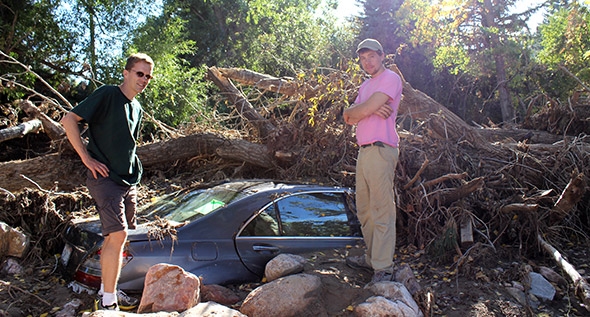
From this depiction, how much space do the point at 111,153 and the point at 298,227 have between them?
1857 mm

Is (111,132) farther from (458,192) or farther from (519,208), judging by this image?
(519,208)

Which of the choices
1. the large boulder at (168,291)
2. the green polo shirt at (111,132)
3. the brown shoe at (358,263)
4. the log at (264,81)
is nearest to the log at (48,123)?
the log at (264,81)

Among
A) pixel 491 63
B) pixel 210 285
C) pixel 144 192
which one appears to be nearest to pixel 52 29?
pixel 144 192

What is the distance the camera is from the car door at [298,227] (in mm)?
4309

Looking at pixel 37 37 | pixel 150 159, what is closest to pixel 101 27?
pixel 37 37

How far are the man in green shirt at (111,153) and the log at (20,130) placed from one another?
597 cm

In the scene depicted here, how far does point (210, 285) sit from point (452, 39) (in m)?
16.1

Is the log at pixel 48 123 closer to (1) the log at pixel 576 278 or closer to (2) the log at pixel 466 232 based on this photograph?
(2) the log at pixel 466 232

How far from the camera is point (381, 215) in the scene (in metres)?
4.17

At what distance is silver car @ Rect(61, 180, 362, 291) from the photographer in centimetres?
396

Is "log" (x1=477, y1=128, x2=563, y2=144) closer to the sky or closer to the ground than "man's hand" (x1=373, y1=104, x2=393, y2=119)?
closer to the ground

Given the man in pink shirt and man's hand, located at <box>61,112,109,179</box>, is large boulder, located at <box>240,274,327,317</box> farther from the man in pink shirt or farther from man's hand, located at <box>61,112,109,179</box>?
man's hand, located at <box>61,112,109,179</box>

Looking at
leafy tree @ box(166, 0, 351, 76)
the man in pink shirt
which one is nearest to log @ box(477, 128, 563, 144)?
the man in pink shirt

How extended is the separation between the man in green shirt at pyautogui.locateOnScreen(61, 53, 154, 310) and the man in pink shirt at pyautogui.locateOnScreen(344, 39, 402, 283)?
184cm
